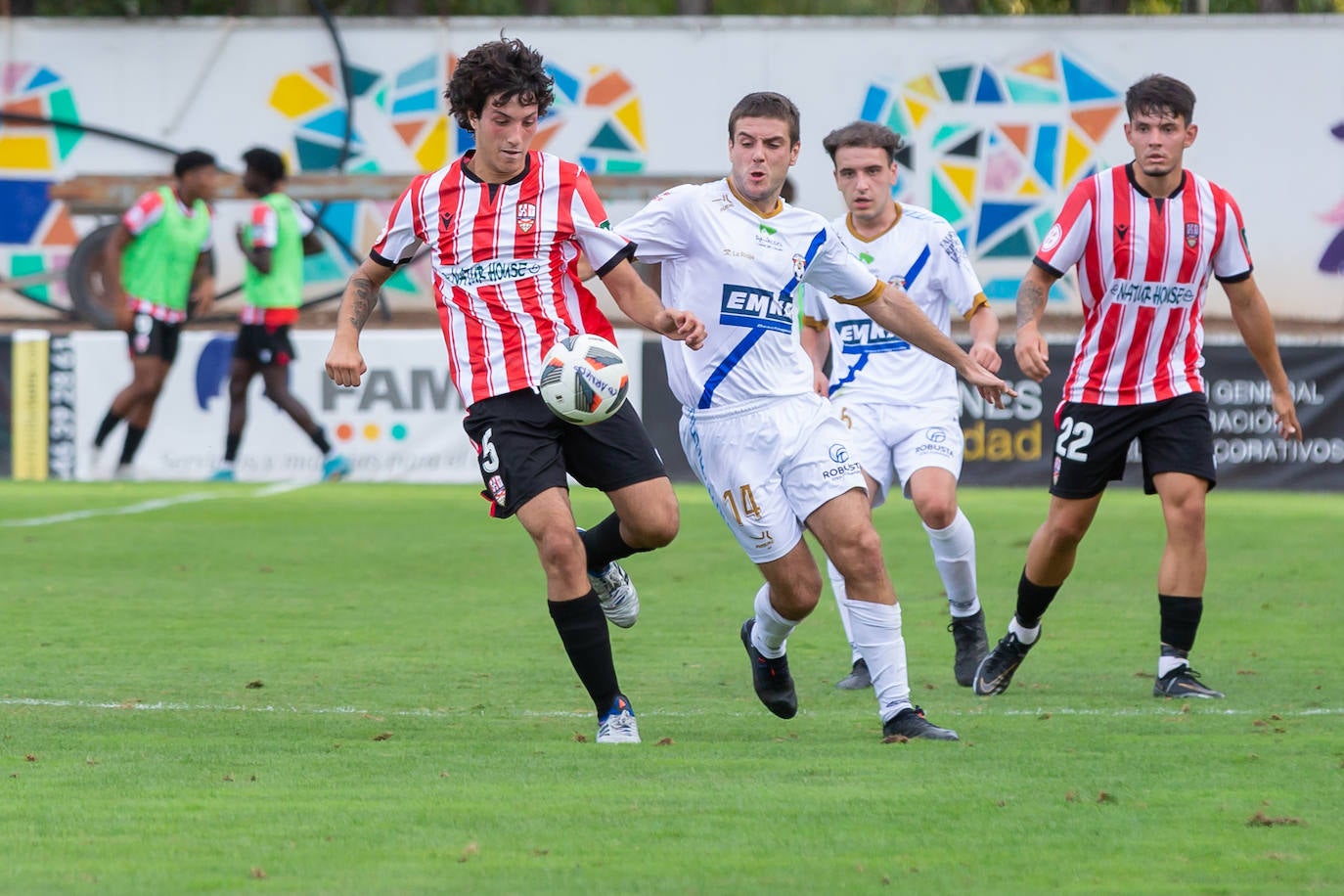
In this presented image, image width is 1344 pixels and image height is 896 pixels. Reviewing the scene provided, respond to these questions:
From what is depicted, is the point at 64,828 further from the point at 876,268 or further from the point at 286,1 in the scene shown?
the point at 286,1

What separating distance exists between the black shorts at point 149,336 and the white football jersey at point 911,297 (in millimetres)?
9397

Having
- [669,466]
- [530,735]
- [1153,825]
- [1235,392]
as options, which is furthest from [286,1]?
[1153,825]

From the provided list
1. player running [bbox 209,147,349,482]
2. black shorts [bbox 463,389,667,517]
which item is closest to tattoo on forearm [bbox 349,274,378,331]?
black shorts [bbox 463,389,667,517]

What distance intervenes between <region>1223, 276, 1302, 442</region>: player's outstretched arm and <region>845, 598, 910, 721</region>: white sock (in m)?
2.12

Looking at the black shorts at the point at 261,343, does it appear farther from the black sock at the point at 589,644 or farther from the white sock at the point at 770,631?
the black sock at the point at 589,644

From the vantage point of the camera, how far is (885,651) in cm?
621

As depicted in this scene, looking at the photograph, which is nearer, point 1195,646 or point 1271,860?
point 1271,860

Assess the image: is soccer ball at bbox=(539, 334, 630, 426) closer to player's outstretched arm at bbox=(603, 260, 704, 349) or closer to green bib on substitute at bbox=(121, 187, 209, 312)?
player's outstretched arm at bbox=(603, 260, 704, 349)

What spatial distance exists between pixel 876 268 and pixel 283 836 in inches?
165

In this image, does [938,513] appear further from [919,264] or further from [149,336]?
[149,336]

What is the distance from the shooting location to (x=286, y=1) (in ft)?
84.9

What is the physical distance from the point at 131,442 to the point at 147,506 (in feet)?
6.05

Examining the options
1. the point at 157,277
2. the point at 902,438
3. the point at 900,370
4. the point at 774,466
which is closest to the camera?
the point at 774,466

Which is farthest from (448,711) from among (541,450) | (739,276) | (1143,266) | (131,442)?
(131,442)
